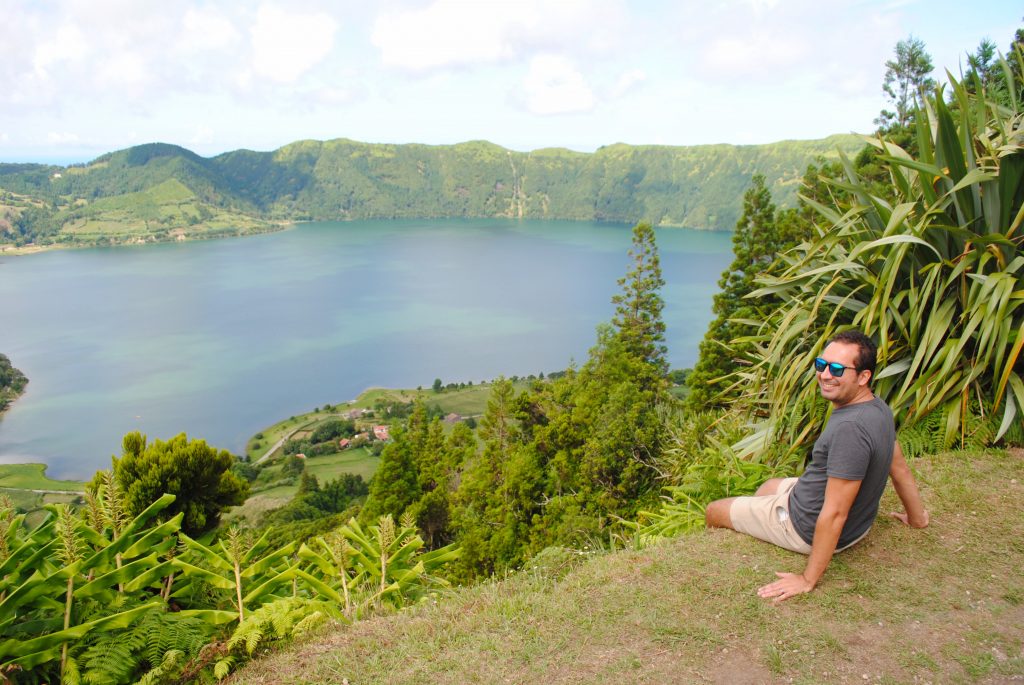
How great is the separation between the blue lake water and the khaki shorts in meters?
59.0

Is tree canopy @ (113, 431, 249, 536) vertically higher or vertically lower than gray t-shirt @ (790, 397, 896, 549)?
lower

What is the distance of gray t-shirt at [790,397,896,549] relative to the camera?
3.04 meters

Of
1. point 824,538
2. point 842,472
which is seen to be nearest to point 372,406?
point 824,538

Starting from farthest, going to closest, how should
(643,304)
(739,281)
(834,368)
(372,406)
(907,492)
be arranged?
(372,406), (643,304), (739,281), (907,492), (834,368)

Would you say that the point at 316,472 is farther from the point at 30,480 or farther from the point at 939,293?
the point at 939,293

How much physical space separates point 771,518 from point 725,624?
0.82 meters

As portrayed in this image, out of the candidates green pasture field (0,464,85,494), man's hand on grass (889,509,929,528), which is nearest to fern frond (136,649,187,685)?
man's hand on grass (889,509,929,528)

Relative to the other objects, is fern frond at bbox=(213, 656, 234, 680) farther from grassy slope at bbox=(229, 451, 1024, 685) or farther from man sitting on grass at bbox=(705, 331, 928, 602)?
man sitting on grass at bbox=(705, 331, 928, 602)

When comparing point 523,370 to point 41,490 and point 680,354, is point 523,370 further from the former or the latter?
point 41,490

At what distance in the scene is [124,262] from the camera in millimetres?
149375

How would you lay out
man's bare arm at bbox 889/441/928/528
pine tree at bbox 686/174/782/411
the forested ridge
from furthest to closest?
1. the forested ridge
2. pine tree at bbox 686/174/782/411
3. man's bare arm at bbox 889/441/928/528

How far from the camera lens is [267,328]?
92562mm

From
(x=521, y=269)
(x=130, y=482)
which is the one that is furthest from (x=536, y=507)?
(x=521, y=269)

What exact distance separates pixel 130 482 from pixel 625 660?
17.6 feet
